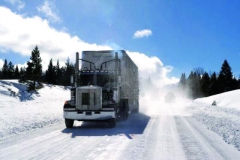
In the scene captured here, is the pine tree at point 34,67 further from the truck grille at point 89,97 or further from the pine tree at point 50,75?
the pine tree at point 50,75

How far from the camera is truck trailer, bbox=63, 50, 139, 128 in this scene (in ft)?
42.2

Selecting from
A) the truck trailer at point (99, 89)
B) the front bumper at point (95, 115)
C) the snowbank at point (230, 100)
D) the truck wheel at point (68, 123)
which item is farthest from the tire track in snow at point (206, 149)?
the snowbank at point (230, 100)

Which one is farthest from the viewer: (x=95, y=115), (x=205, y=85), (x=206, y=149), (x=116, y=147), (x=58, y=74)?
(x=58, y=74)

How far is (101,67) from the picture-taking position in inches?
618

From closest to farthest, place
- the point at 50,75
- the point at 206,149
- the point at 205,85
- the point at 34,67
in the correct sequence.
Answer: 1. the point at 206,149
2. the point at 34,67
3. the point at 205,85
4. the point at 50,75

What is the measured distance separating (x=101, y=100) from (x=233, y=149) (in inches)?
263

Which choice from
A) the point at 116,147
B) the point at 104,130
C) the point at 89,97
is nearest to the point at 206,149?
the point at 116,147

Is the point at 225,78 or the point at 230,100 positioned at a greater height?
the point at 225,78

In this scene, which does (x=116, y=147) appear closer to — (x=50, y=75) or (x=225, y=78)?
(x=225, y=78)

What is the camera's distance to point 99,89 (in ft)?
42.3

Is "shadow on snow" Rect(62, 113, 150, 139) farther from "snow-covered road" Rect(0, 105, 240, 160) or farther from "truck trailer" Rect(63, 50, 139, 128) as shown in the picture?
"snow-covered road" Rect(0, 105, 240, 160)

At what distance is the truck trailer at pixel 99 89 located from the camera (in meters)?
→ 12.9

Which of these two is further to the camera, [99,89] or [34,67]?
[34,67]

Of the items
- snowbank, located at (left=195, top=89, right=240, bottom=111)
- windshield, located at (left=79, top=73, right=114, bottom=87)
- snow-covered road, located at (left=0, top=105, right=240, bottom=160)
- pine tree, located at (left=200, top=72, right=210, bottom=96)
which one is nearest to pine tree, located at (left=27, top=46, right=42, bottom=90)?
snowbank, located at (left=195, top=89, right=240, bottom=111)
